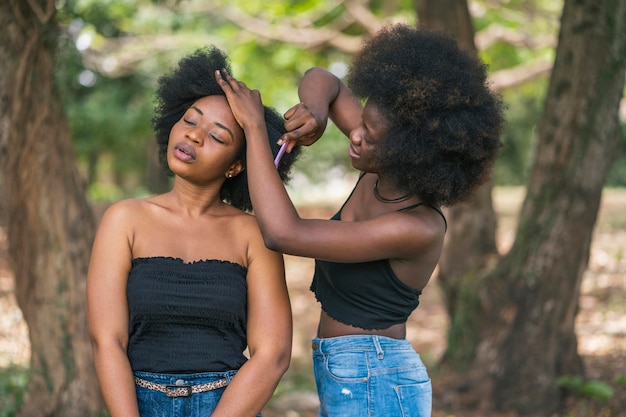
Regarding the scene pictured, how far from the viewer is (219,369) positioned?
107 inches

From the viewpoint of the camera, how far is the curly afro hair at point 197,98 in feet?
9.87

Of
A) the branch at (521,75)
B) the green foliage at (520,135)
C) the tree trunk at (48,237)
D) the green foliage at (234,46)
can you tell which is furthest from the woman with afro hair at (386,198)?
the green foliage at (520,135)

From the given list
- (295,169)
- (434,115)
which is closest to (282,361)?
(434,115)

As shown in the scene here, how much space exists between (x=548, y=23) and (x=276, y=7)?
154 inches

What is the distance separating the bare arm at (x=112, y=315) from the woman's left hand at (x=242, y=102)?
54 centimetres

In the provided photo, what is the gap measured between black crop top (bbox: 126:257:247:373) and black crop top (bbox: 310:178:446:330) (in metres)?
0.47

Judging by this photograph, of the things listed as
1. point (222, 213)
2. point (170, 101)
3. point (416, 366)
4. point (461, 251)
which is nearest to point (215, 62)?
point (170, 101)

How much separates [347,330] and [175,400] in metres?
0.70

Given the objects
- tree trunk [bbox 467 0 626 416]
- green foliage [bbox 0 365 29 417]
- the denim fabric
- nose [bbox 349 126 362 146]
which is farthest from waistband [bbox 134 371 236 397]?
tree trunk [bbox 467 0 626 416]

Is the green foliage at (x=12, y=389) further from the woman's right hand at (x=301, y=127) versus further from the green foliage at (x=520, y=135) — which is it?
the green foliage at (x=520, y=135)

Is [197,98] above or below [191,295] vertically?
above

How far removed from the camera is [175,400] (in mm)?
2686

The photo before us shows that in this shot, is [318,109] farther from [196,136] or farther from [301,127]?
[196,136]

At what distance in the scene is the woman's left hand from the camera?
9.14 ft
